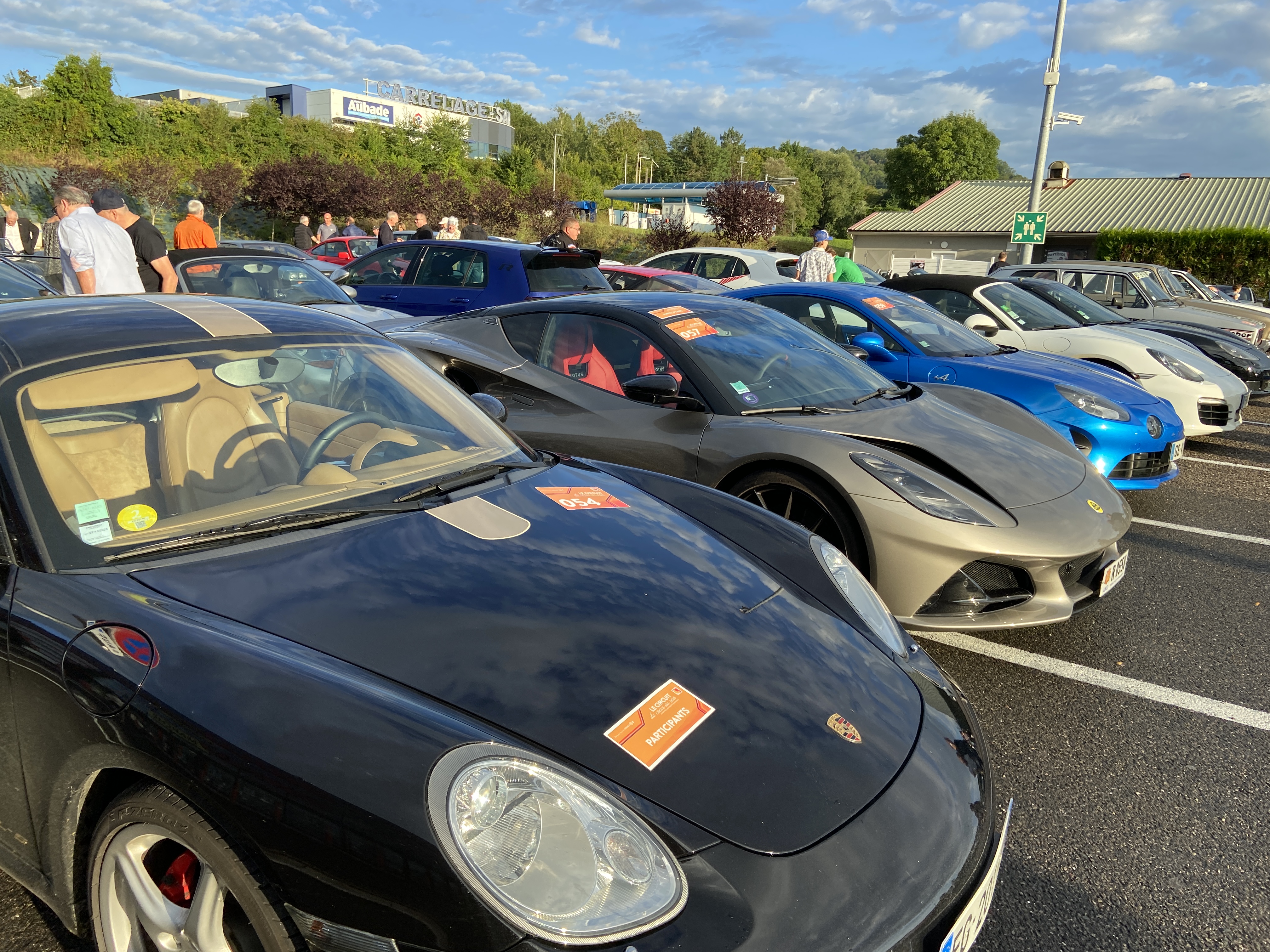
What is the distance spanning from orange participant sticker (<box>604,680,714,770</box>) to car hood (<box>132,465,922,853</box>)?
0.05 ft

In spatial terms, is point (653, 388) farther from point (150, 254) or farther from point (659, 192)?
point (659, 192)

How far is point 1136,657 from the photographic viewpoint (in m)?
3.57

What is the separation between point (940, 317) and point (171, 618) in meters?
5.84

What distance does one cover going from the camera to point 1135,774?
2729 millimetres

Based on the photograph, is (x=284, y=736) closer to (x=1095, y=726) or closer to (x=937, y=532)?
(x=937, y=532)

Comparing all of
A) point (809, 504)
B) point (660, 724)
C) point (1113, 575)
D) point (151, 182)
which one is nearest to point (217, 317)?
point (660, 724)

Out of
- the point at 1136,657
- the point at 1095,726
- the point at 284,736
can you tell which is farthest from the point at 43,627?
the point at 1136,657

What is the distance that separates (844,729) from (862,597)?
0.66 meters

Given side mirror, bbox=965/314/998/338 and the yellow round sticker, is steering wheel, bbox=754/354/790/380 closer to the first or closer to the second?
the yellow round sticker

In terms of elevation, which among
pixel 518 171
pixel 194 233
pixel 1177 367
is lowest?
pixel 1177 367

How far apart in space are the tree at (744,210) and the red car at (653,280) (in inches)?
801

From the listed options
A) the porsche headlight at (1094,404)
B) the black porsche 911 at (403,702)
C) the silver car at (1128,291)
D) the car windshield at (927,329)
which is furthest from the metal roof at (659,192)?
the black porsche 911 at (403,702)

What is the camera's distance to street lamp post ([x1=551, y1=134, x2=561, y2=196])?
49.7 metres

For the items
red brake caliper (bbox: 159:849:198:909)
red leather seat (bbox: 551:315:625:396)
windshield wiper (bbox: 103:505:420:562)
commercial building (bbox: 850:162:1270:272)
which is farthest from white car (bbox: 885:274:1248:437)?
commercial building (bbox: 850:162:1270:272)
